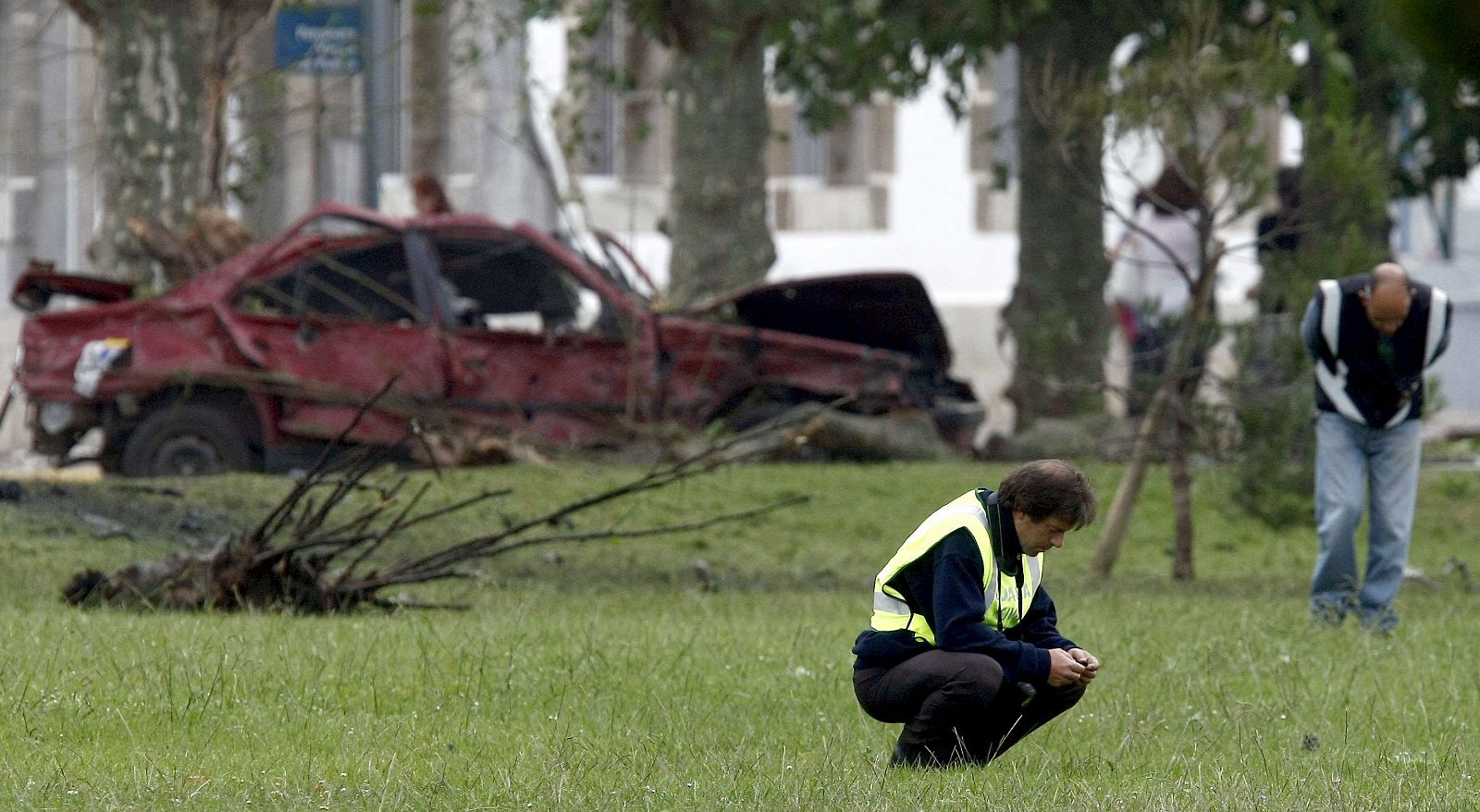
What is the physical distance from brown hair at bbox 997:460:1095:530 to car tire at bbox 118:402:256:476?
10321 mm

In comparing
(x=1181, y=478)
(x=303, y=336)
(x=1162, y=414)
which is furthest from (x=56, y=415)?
(x=1181, y=478)

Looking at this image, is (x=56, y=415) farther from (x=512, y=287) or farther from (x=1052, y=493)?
(x=1052, y=493)

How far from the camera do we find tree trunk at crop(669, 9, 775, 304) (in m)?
18.2

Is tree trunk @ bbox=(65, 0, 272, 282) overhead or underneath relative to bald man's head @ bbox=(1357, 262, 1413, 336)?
overhead

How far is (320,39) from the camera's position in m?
18.7

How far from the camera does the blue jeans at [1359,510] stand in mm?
9250

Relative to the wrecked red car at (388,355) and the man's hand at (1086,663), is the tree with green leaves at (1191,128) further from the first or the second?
the man's hand at (1086,663)

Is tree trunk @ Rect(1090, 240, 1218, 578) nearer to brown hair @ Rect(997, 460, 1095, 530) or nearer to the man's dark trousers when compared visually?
the man's dark trousers

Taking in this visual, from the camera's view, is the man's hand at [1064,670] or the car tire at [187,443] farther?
the car tire at [187,443]

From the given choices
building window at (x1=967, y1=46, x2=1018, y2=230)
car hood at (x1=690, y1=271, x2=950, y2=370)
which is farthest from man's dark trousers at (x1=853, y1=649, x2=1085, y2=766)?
building window at (x1=967, y1=46, x2=1018, y2=230)

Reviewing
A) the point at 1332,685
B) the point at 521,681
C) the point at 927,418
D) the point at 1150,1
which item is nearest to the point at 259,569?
the point at 521,681

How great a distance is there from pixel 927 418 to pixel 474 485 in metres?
3.96

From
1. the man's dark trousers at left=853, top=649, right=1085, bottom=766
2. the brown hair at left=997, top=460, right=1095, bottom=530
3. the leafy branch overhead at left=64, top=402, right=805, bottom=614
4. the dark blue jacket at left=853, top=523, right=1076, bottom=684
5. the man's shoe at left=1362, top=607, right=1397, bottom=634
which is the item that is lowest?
the man's shoe at left=1362, top=607, right=1397, bottom=634

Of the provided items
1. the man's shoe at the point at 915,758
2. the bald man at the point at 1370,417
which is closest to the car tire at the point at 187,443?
the bald man at the point at 1370,417
